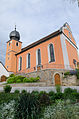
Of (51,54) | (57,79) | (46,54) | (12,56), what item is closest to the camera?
(57,79)

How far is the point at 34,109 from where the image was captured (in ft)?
10.4

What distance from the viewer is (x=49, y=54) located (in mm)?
17875

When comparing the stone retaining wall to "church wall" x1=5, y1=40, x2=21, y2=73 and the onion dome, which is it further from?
the onion dome

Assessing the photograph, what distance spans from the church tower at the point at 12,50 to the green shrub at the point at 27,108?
23037mm

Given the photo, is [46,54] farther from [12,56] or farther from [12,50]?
[12,50]

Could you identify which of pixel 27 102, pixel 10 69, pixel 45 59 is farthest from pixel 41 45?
pixel 27 102

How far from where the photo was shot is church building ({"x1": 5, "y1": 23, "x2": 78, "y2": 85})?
1608 centimetres

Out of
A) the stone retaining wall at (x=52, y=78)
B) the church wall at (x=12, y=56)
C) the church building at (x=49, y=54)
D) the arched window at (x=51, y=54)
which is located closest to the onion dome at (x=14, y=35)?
the church building at (x=49, y=54)

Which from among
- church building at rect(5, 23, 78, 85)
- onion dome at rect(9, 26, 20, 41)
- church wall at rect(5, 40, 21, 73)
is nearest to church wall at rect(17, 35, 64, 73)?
church building at rect(5, 23, 78, 85)

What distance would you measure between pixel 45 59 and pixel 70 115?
15.4m

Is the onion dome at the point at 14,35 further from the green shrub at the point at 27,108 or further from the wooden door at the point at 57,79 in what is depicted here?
the green shrub at the point at 27,108

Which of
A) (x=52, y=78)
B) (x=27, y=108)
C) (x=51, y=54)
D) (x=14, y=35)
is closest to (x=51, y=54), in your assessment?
(x=51, y=54)

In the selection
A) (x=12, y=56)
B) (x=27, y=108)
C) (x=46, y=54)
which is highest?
(x=12, y=56)

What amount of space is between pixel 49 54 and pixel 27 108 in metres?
15.2
